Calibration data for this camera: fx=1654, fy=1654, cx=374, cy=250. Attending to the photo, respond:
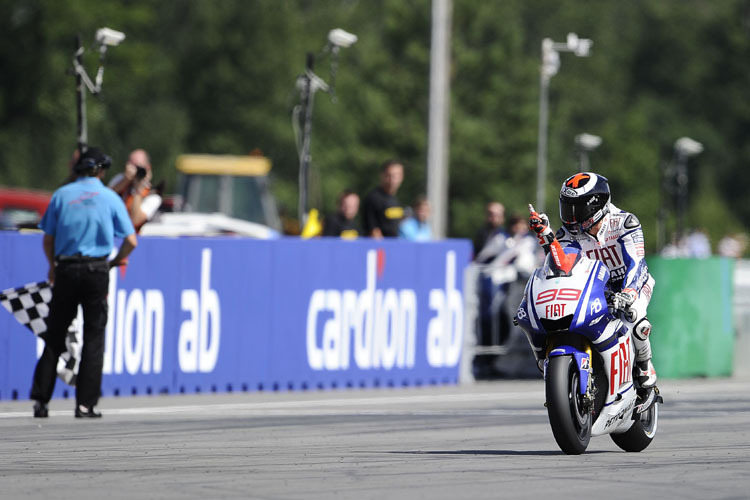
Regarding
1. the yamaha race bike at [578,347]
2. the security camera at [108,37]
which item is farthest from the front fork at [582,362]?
the security camera at [108,37]

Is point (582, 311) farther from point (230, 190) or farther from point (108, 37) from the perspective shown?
point (230, 190)

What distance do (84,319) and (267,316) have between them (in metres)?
3.19

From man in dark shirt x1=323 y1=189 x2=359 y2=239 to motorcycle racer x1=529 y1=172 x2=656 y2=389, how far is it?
801 centimetres

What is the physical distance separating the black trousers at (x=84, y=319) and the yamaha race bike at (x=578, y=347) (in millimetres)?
3970

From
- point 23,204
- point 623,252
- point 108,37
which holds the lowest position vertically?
point 623,252

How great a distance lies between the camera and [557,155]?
255 ft

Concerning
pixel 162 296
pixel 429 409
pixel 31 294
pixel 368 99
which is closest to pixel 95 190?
pixel 31 294

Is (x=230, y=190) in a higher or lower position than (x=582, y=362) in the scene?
higher

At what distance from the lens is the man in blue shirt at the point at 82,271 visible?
40.2 feet

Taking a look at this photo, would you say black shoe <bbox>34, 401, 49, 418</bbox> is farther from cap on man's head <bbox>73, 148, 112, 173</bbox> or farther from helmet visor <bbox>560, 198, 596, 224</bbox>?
helmet visor <bbox>560, 198, 596, 224</bbox>

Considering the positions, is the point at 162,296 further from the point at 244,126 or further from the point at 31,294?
the point at 244,126

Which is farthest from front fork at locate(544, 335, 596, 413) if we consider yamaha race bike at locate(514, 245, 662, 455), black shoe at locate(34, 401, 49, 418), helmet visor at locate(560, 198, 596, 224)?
black shoe at locate(34, 401, 49, 418)

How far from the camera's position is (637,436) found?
32.9 ft

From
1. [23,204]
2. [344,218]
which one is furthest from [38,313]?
[23,204]
